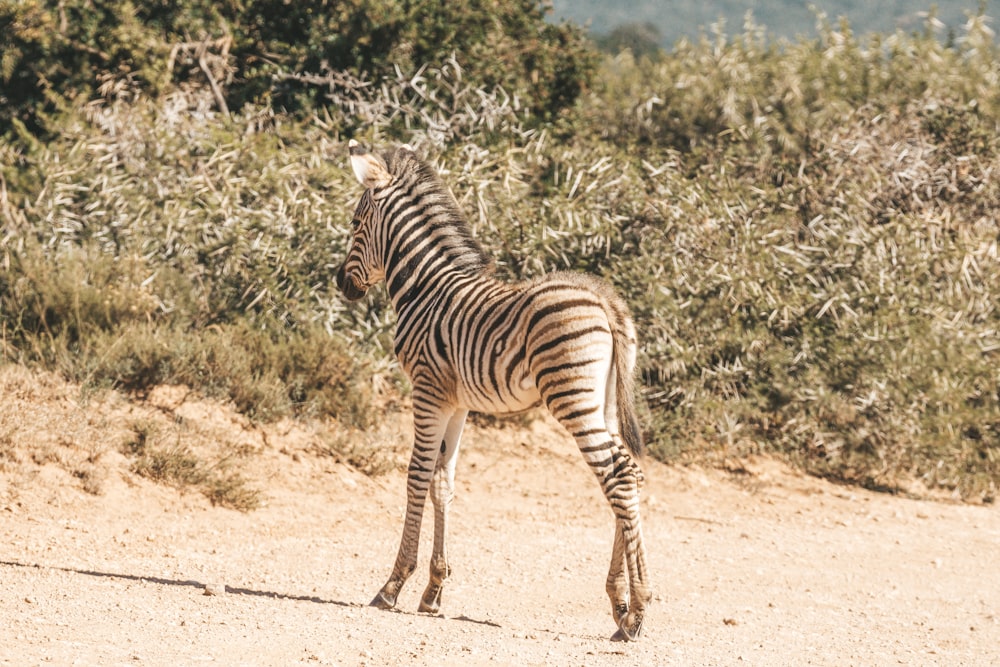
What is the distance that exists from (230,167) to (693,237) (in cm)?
457

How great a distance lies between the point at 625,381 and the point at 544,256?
4.90 metres

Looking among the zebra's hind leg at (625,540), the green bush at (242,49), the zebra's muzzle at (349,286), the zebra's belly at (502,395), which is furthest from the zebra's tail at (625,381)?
the green bush at (242,49)

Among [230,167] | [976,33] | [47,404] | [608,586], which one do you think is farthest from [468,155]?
[976,33]

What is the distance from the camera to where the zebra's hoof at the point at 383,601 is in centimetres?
657

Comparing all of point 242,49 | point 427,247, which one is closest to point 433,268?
point 427,247

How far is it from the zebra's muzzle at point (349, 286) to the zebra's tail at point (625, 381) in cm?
225

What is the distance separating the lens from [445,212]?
23.2 ft

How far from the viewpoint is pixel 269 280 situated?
405 inches

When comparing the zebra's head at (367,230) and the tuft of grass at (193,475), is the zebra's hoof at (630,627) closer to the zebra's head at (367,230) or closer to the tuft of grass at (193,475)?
the zebra's head at (367,230)

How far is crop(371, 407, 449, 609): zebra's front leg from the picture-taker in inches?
260

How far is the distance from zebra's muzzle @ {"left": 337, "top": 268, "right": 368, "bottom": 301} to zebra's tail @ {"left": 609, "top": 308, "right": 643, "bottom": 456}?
225 centimetres

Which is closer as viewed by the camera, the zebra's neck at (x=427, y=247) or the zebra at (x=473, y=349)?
the zebra at (x=473, y=349)

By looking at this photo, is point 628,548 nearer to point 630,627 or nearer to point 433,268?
point 630,627

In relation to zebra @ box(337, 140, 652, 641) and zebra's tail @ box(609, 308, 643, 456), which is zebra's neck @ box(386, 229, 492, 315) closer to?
zebra @ box(337, 140, 652, 641)
